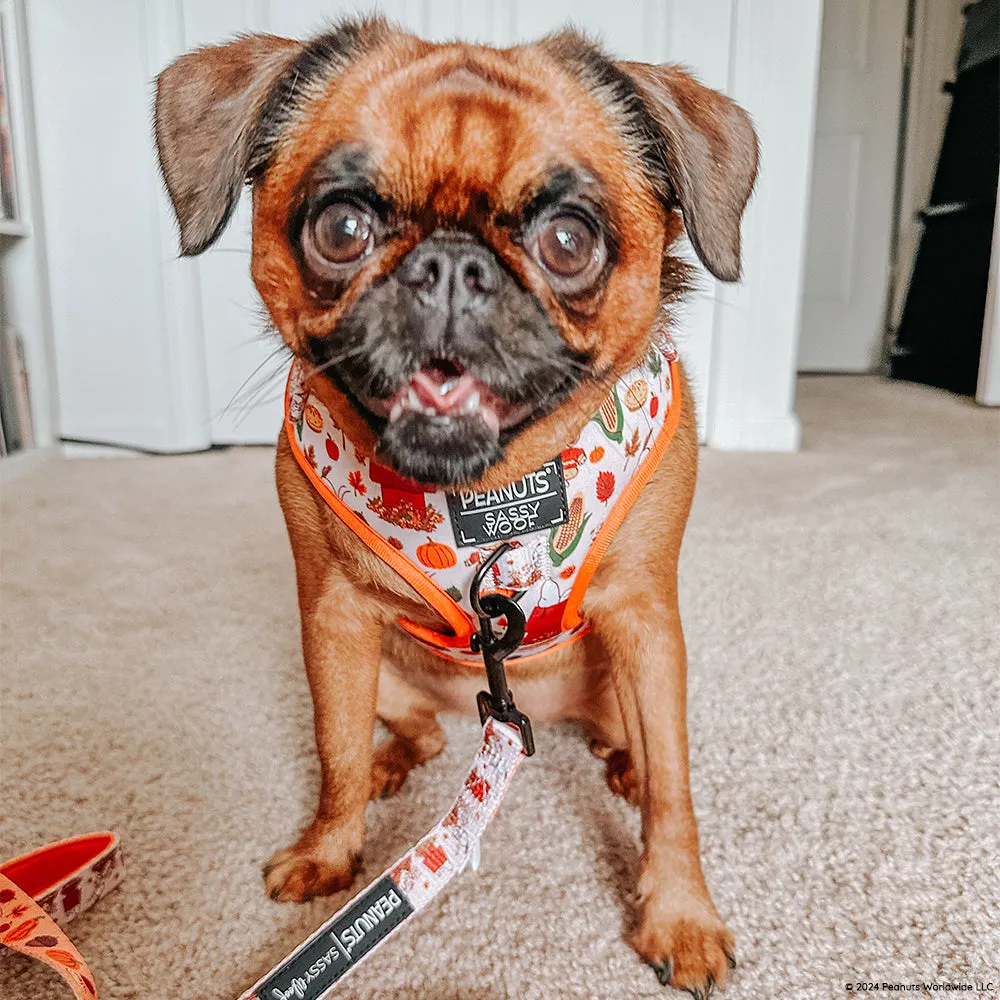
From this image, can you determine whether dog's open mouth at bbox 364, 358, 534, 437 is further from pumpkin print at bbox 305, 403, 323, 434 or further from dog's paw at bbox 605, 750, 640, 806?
dog's paw at bbox 605, 750, 640, 806

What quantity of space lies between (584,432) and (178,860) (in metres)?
0.55

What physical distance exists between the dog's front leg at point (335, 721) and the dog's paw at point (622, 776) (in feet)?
0.90

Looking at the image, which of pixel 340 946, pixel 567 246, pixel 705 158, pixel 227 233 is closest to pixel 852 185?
pixel 227 233

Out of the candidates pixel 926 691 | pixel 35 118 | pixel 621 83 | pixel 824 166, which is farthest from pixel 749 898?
pixel 824 166

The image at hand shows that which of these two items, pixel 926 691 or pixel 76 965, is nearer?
pixel 76 965

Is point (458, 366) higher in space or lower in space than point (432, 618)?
higher

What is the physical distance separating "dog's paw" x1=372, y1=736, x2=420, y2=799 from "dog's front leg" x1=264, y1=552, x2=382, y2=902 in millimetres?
117

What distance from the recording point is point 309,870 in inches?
31.4

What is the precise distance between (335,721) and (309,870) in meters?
0.14

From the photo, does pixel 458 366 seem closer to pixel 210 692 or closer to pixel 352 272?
pixel 352 272

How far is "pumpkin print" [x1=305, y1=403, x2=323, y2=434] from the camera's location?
2.48 feet

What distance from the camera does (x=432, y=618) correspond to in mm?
798

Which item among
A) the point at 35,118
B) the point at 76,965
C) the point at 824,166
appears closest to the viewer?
the point at 76,965

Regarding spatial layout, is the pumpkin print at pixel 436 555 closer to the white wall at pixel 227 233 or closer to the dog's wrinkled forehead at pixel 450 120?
the dog's wrinkled forehead at pixel 450 120
